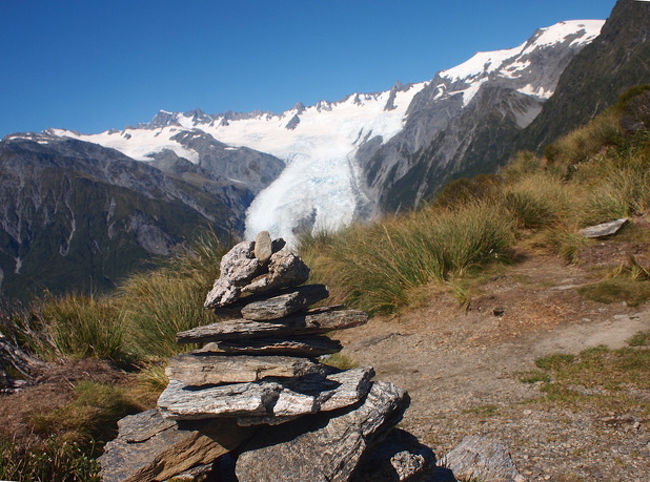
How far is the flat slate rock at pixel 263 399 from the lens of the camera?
3.57 m

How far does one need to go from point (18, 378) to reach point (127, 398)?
205cm

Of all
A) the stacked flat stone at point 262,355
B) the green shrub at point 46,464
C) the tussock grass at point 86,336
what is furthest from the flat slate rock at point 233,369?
the tussock grass at point 86,336

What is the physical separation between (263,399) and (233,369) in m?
0.56

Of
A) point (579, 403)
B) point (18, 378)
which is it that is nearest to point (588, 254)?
point (579, 403)

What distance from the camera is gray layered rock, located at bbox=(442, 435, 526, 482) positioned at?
11.6ft

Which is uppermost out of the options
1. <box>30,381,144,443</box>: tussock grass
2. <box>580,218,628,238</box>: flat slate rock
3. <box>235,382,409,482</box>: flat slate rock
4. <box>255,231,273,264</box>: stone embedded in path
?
<box>255,231,273,264</box>: stone embedded in path

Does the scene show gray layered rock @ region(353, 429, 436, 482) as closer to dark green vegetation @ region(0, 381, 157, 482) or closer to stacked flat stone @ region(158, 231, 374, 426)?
stacked flat stone @ region(158, 231, 374, 426)

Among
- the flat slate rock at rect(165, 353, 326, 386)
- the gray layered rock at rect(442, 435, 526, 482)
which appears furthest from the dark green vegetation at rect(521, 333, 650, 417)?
the flat slate rock at rect(165, 353, 326, 386)

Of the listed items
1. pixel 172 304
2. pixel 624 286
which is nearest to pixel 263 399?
pixel 172 304

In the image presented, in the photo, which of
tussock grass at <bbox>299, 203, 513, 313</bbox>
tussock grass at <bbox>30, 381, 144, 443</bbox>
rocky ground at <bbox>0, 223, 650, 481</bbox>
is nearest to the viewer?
rocky ground at <bbox>0, 223, 650, 481</bbox>

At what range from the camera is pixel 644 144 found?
45.0 ft

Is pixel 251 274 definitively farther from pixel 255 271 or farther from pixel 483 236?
pixel 483 236

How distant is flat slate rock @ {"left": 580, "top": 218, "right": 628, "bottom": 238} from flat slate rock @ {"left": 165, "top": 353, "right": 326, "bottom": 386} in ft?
28.3

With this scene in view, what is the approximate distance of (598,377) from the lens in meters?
4.86
